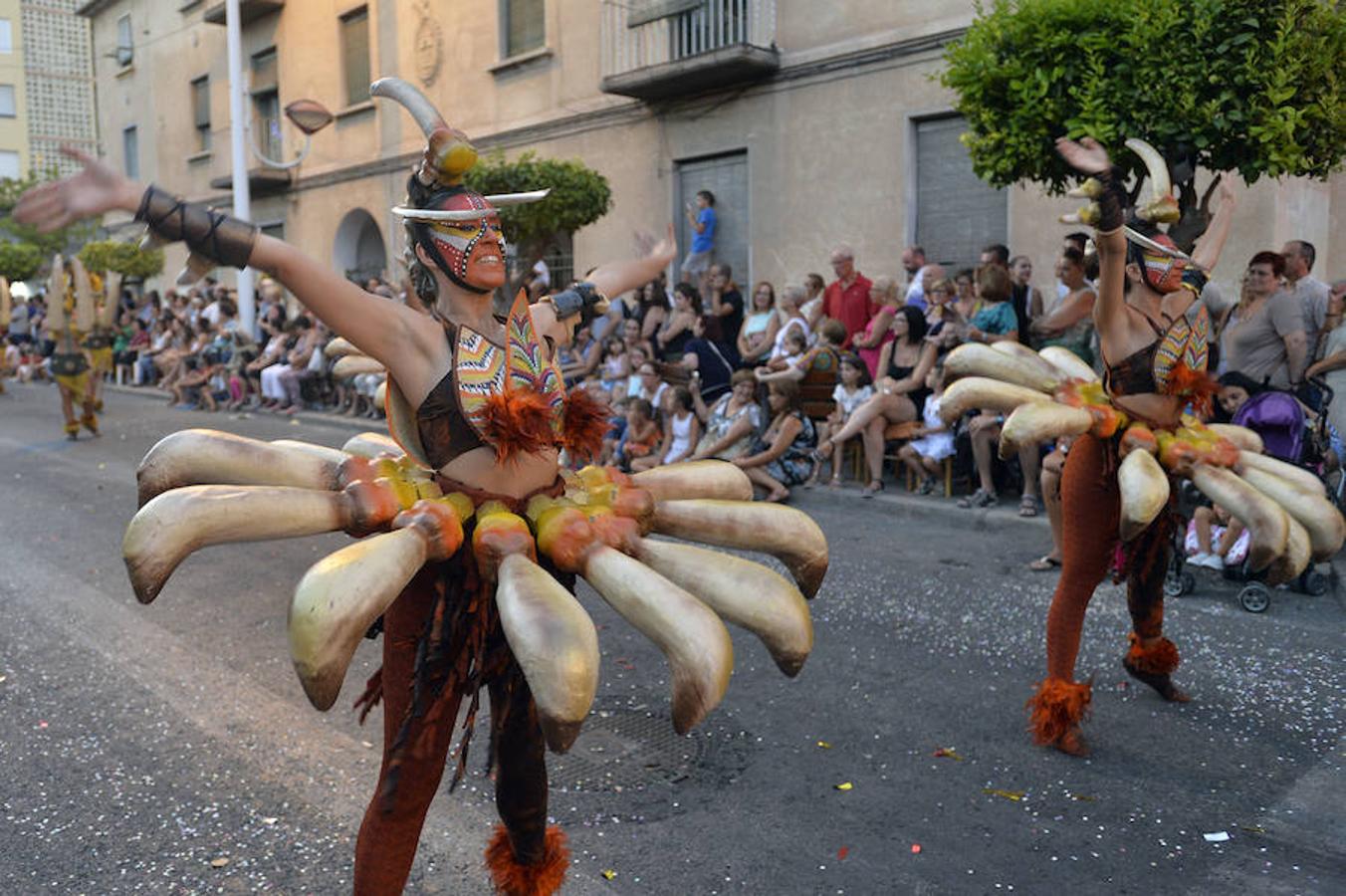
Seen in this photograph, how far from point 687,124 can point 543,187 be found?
9.12ft

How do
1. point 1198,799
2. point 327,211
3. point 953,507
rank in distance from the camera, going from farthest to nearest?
point 327,211
point 953,507
point 1198,799

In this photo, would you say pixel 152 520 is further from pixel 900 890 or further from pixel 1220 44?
pixel 1220 44

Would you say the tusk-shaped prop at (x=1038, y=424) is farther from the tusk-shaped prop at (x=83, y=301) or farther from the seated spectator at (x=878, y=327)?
the tusk-shaped prop at (x=83, y=301)

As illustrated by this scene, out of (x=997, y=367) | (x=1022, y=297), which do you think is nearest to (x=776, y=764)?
(x=997, y=367)

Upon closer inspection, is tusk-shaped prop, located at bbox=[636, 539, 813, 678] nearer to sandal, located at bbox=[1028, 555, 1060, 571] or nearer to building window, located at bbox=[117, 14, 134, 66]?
sandal, located at bbox=[1028, 555, 1060, 571]

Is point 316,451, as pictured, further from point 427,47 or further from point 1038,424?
point 427,47

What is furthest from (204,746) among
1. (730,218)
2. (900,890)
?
(730,218)

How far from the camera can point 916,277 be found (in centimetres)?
1098

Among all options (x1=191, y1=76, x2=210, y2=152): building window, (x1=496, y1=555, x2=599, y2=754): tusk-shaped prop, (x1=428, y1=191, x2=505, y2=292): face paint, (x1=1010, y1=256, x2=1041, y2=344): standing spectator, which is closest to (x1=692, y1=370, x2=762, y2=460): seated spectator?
(x1=1010, y1=256, x2=1041, y2=344): standing spectator

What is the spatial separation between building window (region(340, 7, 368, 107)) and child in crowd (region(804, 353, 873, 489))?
48.5 feet

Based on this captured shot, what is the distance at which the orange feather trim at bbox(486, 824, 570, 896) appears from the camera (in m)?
3.04

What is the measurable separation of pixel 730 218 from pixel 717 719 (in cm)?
1128

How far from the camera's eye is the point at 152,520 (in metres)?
2.26

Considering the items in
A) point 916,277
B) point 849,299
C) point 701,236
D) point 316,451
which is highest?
point 701,236
